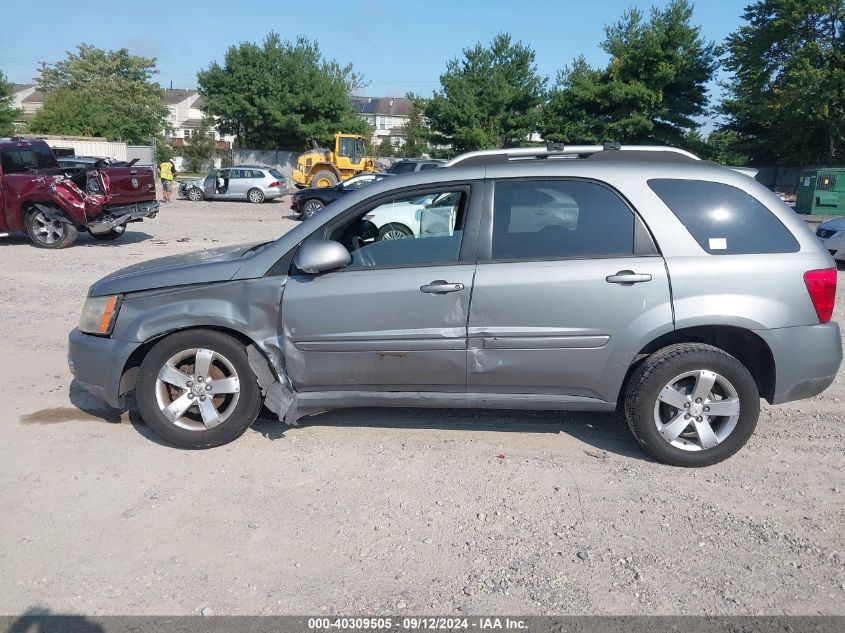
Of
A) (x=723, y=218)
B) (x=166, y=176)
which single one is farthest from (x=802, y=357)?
(x=166, y=176)

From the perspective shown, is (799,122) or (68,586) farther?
(799,122)

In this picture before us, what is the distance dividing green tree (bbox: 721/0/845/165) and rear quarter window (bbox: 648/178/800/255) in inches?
1259

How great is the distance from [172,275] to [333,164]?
28797 mm

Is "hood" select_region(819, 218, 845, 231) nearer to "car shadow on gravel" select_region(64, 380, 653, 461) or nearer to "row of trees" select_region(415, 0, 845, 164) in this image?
"car shadow on gravel" select_region(64, 380, 653, 461)

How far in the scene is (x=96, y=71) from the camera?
63.4 meters

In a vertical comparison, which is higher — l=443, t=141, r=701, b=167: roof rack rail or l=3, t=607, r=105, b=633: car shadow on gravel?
l=443, t=141, r=701, b=167: roof rack rail

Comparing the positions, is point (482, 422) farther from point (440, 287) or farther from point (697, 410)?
point (697, 410)

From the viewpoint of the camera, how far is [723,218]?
167 inches

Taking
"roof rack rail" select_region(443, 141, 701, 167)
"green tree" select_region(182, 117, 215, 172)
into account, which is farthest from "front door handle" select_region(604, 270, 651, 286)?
"green tree" select_region(182, 117, 215, 172)

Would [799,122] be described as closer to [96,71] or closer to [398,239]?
[398,239]

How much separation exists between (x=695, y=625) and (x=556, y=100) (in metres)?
40.0

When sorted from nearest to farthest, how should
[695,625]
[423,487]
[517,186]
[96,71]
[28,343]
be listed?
1. [695,625]
2. [423,487]
3. [517,186]
4. [28,343]
5. [96,71]

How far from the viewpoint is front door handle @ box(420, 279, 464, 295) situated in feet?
13.7

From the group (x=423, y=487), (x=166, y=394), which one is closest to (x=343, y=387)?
(x=423, y=487)
